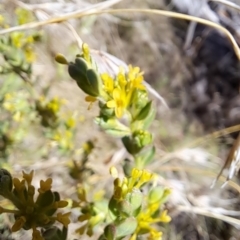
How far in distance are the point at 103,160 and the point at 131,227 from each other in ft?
2.78

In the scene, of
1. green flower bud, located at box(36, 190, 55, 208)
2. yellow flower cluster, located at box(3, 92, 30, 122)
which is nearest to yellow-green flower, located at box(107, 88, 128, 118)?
green flower bud, located at box(36, 190, 55, 208)

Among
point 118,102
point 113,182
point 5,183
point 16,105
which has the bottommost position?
point 16,105

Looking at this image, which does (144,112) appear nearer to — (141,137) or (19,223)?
(141,137)

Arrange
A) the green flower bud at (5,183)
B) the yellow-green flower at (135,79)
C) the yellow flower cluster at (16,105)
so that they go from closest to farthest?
the green flower bud at (5,183) < the yellow-green flower at (135,79) < the yellow flower cluster at (16,105)

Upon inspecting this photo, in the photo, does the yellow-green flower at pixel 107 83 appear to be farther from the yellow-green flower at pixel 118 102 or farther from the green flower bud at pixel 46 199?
the green flower bud at pixel 46 199

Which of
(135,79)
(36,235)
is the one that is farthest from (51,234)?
(135,79)

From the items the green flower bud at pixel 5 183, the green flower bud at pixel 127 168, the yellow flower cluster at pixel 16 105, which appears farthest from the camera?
the yellow flower cluster at pixel 16 105

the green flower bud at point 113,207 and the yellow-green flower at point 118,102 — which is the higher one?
the yellow-green flower at point 118,102

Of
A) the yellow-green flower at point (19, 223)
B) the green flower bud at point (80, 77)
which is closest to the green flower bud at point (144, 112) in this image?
the green flower bud at point (80, 77)

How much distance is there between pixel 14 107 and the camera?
156 centimetres

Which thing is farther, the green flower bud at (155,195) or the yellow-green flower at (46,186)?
the green flower bud at (155,195)

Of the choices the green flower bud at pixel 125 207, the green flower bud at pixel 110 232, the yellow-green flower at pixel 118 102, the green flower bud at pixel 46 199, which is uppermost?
the yellow-green flower at pixel 118 102

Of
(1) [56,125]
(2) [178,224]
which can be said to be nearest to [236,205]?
(2) [178,224]

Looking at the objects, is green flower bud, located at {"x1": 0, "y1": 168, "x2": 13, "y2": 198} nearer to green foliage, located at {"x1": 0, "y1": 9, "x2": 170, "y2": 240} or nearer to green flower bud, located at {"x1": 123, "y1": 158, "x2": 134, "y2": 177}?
green foliage, located at {"x1": 0, "y1": 9, "x2": 170, "y2": 240}
